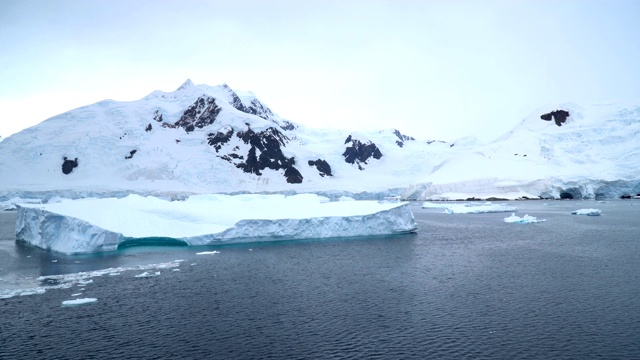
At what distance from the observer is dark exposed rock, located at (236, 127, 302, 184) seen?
115188 millimetres

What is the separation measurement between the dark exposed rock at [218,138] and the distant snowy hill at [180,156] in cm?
26

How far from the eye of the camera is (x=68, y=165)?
9381 centimetres

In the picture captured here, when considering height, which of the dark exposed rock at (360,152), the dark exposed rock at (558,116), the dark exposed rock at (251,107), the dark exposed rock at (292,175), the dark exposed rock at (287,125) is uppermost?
the dark exposed rock at (251,107)

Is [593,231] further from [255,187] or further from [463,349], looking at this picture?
[255,187]

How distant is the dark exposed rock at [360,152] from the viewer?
14050cm

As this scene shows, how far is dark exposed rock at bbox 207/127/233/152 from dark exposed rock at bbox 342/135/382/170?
129ft

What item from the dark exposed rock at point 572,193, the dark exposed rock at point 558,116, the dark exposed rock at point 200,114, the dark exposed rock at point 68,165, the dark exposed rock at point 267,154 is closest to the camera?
the dark exposed rock at point 572,193

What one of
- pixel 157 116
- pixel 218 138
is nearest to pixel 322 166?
pixel 218 138

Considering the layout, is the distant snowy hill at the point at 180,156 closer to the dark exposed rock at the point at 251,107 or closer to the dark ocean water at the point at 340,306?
the dark exposed rock at the point at 251,107

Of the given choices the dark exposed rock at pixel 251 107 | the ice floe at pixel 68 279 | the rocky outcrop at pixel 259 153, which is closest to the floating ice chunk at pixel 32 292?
the ice floe at pixel 68 279

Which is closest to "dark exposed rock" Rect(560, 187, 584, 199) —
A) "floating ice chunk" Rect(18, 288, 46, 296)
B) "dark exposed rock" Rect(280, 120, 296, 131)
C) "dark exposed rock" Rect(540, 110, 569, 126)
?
"dark exposed rock" Rect(540, 110, 569, 126)

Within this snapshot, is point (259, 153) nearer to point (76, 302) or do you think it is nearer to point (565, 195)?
point (565, 195)

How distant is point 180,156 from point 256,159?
19.7m

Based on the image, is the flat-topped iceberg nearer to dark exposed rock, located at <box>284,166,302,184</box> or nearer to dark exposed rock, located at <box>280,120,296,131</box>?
dark exposed rock, located at <box>284,166,302,184</box>
